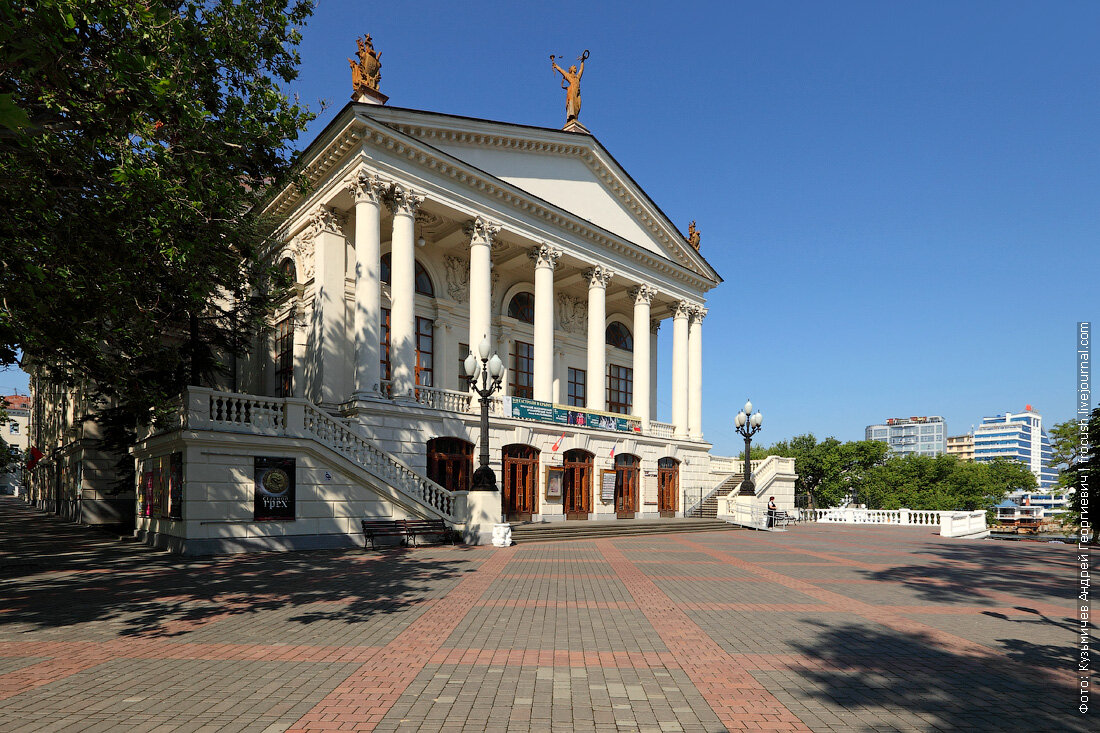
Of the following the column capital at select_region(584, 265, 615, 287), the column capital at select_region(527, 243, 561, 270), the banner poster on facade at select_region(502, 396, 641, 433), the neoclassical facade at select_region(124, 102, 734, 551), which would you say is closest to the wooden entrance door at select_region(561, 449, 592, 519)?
the neoclassical facade at select_region(124, 102, 734, 551)

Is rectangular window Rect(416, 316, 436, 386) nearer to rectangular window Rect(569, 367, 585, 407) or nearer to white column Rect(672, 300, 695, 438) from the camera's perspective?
rectangular window Rect(569, 367, 585, 407)

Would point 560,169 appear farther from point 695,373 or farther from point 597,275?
point 695,373

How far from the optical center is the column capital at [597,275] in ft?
104

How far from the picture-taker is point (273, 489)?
17.4 metres

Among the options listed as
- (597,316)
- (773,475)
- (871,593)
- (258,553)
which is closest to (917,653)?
(871,593)

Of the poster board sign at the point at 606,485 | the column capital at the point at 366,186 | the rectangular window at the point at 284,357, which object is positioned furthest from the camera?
the poster board sign at the point at 606,485

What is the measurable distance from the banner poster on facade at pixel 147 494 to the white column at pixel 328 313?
19.8 feet

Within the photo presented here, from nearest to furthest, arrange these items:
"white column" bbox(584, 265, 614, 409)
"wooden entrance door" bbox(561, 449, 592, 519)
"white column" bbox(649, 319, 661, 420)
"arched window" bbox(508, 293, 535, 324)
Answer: "wooden entrance door" bbox(561, 449, 592, 519)
"white column" bbox(584, 265, 614, 409)
"arched window" bbox(508, 293, 535, 324)
"white column" bbox(649, 319, 661, 420)

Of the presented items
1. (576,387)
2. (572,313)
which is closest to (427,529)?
(576,387)

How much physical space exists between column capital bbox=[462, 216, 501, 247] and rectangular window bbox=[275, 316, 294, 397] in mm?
8707

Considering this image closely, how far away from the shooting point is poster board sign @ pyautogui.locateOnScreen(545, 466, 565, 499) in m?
27.6

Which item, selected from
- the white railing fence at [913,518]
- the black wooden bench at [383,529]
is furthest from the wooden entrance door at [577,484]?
the white railing fence at [913,518]

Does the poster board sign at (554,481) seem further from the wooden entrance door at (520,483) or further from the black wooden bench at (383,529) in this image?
the black wooden bench at (383,529)

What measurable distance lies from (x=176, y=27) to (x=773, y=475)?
133 feet
